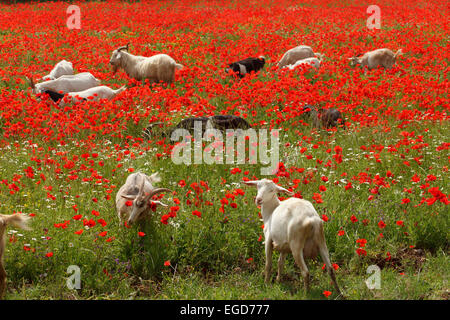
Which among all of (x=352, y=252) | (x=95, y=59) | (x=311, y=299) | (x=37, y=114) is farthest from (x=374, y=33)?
(x=311, y=299)

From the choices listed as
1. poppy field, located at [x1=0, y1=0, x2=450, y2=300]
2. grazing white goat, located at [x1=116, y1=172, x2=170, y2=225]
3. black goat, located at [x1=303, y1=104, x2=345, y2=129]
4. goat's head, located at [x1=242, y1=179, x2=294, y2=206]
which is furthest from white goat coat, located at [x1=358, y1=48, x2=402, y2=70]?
goat's head, located at [x1=242, y1=179, x2=294, y2=206]

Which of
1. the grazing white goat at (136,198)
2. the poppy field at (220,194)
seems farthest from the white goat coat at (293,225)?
the grazing white goat at (136,198)

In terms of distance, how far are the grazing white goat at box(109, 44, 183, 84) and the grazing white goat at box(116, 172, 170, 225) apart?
704 cm

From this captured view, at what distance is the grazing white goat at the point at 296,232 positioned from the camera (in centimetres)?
433

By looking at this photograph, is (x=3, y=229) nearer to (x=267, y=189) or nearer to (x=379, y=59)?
(x=267, y=189)

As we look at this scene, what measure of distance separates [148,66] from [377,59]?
6.39 metres

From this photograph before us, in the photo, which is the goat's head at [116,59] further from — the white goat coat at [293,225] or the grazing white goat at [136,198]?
the white goat coat at [293,225]

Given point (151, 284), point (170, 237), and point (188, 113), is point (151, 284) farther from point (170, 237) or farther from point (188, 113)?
point (188, 113)

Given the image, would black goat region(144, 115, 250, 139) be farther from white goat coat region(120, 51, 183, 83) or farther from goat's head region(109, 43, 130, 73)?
goat's head region(109, 43, 130, 73)

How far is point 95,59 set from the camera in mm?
→ 14867

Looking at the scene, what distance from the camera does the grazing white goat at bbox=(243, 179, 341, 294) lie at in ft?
14.2

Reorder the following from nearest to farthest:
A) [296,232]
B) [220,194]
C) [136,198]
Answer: [296,232], [136,198], [220,194]

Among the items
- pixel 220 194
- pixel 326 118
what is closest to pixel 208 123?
pixel 326 118

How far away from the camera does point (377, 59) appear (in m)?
13.9
